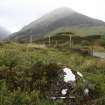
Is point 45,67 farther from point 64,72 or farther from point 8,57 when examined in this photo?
point 8,57

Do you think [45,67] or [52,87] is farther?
[45,67]

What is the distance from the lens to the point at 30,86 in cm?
1302

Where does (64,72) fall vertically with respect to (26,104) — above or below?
above

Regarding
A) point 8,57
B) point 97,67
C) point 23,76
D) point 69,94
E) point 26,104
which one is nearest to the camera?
point 26,104

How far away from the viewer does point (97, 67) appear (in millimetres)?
19406

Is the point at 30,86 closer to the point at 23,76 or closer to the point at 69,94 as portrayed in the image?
the point at 23,76

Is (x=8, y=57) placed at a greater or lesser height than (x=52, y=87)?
greater

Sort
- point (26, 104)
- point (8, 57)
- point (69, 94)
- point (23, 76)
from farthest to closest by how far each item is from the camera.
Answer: point (8, 57) → point (23, 76) → point (69, 94) → point (26, 104)

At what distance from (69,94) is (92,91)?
1.11 m

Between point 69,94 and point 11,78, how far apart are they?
101 inches

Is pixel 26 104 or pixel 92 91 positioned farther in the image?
pixel 92 91

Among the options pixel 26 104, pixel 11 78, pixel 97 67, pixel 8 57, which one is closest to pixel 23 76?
pixel 11 78

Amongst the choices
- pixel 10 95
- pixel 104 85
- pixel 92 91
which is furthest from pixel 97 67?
pixel 10 95

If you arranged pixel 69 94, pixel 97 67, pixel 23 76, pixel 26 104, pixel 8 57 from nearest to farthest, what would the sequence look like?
pixel 26 104 → pixel 69 94 → pixel 23 76 → pixel 8 57 → pixel 97 67
